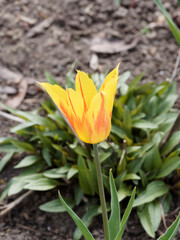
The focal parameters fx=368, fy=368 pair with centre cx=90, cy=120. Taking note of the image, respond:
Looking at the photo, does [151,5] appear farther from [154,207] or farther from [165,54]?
[154,207]

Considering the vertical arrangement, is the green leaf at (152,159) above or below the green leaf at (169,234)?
below

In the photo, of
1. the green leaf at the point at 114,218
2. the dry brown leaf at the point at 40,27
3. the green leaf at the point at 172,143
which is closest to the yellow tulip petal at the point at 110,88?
the green leaf at the point at 114,218

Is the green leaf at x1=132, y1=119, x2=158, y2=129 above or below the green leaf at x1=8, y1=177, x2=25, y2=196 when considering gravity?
below

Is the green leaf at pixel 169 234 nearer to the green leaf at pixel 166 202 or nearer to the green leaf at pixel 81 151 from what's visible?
the green leaf at pixel 166 202

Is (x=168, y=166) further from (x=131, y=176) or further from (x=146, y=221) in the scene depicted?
(x=146, y=221)

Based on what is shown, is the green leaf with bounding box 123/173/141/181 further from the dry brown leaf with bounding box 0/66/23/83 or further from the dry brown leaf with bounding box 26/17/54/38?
the dry brown leaf with bounding box 26/17/54/38

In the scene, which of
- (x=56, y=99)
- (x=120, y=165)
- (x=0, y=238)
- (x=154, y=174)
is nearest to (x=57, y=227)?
(x=0, y=238)

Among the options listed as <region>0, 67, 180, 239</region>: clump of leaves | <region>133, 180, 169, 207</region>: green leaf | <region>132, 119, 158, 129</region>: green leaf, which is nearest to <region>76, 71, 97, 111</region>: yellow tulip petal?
<region>0, 67, 180, 239</region>: clump of leaves

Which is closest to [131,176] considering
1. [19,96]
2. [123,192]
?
[123,192]
